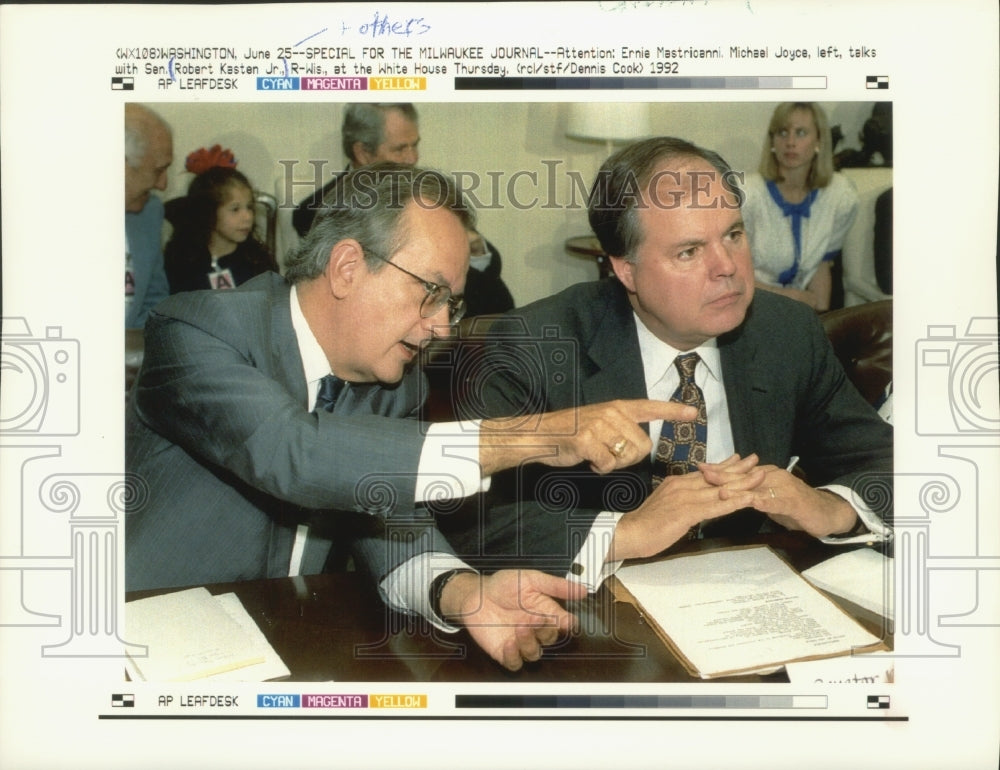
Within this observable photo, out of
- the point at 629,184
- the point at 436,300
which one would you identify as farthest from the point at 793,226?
the point at 436,300

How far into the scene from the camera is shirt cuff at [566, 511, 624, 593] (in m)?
1.64

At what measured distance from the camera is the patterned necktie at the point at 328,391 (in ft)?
5.65

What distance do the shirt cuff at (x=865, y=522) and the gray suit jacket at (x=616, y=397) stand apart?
0.06 feet

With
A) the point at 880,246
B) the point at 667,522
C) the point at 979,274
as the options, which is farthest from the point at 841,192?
the point at 667,522

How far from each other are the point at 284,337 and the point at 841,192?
1.07 metres

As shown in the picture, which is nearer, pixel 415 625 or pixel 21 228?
pixel 415 625

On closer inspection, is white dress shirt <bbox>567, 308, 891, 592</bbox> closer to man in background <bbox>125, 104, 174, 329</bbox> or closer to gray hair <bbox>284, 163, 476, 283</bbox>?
gray hair <bbox>284, 163, 476, 283</bbox>

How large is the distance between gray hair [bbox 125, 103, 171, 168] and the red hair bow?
78 millimetres

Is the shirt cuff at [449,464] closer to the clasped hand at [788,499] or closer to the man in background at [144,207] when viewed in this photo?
the clasped hand at [788,499]

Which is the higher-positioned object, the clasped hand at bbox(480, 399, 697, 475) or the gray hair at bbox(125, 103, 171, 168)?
the gray hair at bbox(125, 103, 171, 168)

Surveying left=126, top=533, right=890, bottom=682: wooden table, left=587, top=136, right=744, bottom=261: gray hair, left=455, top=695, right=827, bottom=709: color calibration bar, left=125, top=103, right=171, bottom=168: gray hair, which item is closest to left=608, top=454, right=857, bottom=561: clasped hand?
left=126, top=533, right=890, bottom=682: wooden table

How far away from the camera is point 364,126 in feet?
5.74

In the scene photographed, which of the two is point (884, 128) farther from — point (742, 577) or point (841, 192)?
point (742, 577)

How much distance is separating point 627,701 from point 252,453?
2.65ft
